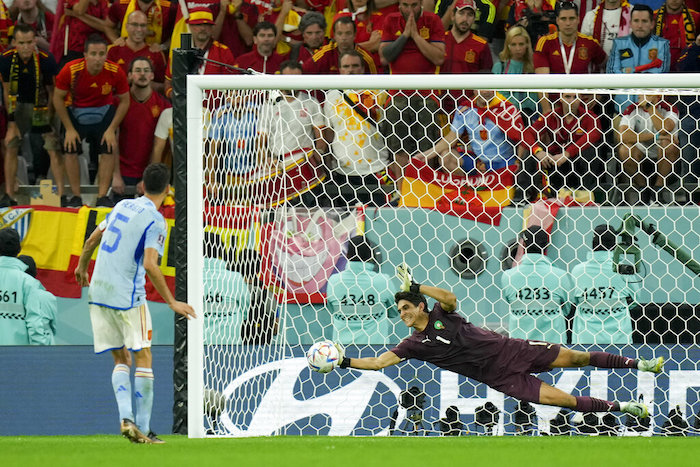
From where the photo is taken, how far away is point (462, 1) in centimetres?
1005

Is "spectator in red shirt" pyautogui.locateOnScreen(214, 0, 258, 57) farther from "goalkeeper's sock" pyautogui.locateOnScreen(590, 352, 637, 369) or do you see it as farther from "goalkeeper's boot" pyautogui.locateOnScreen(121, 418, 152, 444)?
"goalkeeper's boot" pyautogui.locateOnScreen(121, 418, 152, 444)

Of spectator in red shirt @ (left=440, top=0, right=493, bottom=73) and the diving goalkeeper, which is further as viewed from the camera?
spectator in red shirt @ (left=440, top=0, right=493, bottom=73)

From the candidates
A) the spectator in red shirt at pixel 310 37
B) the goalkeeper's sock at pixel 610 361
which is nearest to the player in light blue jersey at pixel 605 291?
the goalkeeper's sock at pixel 610 361

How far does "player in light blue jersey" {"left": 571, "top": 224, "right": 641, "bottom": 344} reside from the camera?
309 inches

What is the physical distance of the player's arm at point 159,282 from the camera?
20.5ft

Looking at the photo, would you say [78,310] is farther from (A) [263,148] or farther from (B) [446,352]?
(B) [446,352]

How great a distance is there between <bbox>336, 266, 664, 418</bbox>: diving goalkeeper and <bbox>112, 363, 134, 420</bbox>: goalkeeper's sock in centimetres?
156

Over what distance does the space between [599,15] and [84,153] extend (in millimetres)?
4860

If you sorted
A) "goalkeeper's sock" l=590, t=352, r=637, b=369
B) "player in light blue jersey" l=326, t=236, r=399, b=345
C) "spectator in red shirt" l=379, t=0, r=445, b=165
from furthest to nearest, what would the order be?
"spectator in red shirt" l=379, t=0, r=445, b=165
"player in light blue jersey" l=326, t=236, r=399, b=345
"goalkeeper's sock" l=590, t=352, r=637, b=369

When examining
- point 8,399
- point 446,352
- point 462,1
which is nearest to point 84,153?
point 8,399

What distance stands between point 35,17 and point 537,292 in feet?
19.4

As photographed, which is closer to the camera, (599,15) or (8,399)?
(8,399)

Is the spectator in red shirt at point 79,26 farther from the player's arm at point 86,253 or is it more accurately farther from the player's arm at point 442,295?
the player's arm at point 442,295

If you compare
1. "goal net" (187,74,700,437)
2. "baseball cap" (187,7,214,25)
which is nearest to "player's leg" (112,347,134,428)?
"goal net" (187,74,700,437)
